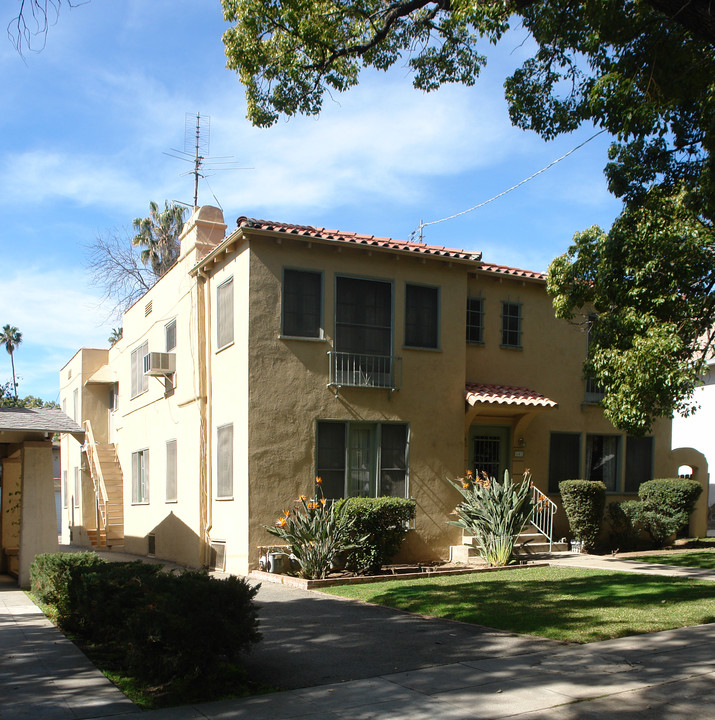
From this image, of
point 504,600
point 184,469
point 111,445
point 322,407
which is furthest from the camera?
point 111,445

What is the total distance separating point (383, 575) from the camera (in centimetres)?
1354

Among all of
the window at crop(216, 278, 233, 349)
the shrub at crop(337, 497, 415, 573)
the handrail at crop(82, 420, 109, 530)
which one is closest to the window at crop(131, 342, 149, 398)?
the handrail at crop(82, 420, 109, 530)

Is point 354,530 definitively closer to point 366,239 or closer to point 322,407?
point 322,407

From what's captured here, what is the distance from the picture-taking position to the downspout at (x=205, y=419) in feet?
52.6

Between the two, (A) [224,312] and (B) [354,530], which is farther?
(A) [224,312]

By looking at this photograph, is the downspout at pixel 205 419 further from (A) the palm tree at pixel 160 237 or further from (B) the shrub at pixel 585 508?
(A) the palm tree at pixel 160 237

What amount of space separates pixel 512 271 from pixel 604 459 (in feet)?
16.4

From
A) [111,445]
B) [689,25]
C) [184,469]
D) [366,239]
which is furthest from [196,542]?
[689,25]

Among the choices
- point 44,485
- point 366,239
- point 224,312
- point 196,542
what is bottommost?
point 196,542

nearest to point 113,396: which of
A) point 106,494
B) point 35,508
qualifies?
point 106,494

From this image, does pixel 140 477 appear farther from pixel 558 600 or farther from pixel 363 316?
pixel 558 600

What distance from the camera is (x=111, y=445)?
2586cm

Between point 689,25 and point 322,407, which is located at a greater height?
point 689,25

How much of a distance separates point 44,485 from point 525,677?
A: 1044 cm
